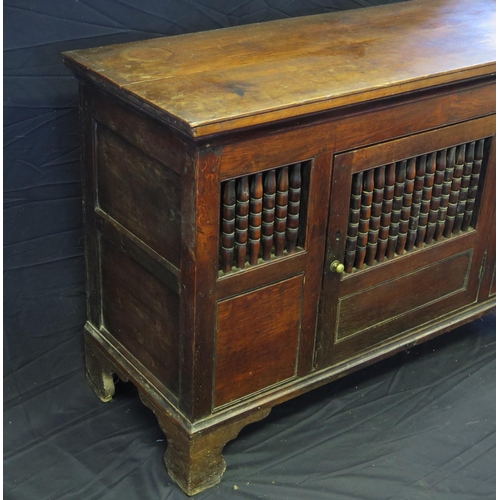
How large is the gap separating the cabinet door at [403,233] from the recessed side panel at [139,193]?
441 millimetres

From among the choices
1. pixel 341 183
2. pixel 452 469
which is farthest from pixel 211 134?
pixel 452 469

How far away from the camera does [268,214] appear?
2219 mm

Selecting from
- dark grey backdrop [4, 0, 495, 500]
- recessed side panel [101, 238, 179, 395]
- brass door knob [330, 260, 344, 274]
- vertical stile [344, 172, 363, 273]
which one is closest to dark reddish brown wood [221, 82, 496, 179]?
vertical stile [344, 172, 363, 273]

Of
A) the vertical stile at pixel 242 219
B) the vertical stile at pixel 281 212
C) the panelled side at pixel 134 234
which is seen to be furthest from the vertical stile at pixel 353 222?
the panelled side at pixel 134 234

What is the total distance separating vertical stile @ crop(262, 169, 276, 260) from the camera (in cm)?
218

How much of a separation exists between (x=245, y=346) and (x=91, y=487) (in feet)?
2.00

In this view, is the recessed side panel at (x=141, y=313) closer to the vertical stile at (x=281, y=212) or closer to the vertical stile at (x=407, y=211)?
the vertical stile at (x=281, y=212)

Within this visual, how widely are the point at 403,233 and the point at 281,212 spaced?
51 centimetres

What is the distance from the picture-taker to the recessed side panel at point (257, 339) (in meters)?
2.30

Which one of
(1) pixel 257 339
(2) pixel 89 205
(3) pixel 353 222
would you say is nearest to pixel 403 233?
(3) pixel 353 222

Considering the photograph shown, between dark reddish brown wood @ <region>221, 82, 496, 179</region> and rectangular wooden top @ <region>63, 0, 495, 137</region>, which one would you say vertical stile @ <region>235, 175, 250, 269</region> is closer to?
dark reddish brown wood @ <region>221, 82, 496, 179</region>

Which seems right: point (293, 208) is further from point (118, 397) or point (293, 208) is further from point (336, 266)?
point (118, 397)

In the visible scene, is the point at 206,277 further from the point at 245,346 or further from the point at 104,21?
the point at 104,21

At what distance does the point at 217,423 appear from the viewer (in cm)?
239
